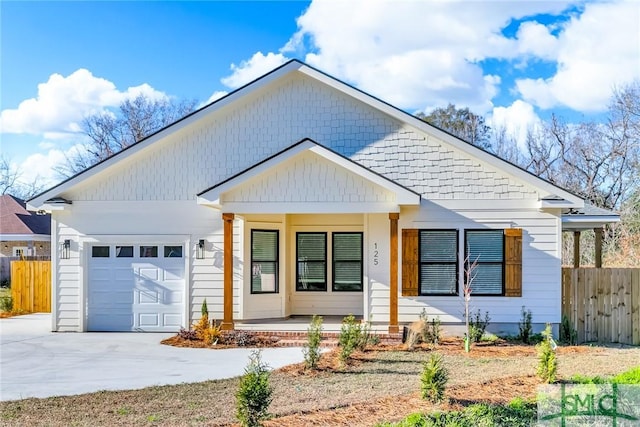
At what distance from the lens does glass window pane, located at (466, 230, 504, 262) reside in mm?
13844

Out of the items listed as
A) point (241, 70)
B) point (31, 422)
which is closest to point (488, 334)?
point (31, 422)

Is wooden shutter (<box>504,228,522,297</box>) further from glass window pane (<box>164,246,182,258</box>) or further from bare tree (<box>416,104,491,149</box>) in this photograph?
bare tree (<box>416,104,491,149</box>)

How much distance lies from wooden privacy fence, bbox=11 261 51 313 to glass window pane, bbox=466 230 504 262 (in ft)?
42.6

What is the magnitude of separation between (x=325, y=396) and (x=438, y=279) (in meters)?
6.66

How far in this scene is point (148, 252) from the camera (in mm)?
14539

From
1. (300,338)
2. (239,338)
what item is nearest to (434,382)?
(300,338)

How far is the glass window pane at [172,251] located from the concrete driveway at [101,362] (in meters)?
1.85

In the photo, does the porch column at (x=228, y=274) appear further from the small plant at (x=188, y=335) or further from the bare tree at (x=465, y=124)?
the bare tree at (x=465, y=124)

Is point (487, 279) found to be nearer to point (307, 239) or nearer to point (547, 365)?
point (307, 239)

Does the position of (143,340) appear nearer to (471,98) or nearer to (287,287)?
(287,287)

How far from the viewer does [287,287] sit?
15.6m

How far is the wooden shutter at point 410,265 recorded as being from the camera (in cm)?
1377

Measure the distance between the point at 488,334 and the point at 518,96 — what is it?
2682 centimetres

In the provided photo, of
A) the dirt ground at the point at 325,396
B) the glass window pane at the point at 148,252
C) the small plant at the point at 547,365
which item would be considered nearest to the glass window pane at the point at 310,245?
the glass window pane at the point at 148,252
